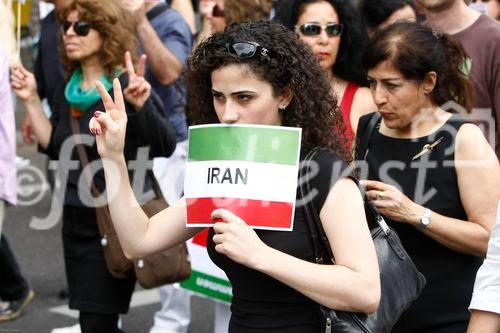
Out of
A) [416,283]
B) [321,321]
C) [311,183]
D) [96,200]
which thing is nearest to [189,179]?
[311,183]

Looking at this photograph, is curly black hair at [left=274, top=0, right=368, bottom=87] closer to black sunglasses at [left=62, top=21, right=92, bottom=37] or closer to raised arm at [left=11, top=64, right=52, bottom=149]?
black sunglasses at [left=62, top=21, right=92, bottom=37]

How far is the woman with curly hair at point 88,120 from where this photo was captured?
448cm

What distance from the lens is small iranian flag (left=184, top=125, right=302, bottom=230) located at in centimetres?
260

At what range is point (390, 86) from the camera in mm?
3570

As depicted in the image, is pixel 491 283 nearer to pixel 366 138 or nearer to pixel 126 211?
pixel 126 211

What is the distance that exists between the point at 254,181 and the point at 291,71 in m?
0.37

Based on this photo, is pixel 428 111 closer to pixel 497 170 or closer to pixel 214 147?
pixel 497 170

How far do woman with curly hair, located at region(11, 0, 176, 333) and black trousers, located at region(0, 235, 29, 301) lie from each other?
1.32 m

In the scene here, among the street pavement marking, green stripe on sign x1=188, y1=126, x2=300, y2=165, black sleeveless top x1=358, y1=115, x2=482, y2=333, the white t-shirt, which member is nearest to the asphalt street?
the street pavement marking

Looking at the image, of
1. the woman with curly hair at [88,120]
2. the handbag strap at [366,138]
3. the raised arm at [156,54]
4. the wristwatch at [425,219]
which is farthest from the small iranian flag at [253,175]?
the raised arm at [156,54]

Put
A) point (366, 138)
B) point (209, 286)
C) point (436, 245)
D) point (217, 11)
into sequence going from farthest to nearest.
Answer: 1. point (217, 11)
2. point (209, 286)
3. point (366, 138)
4. point (436, 245)

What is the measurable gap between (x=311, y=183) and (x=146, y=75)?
3.19m

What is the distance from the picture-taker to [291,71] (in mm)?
2773

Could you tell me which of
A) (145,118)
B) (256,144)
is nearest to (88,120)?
(145,118)
